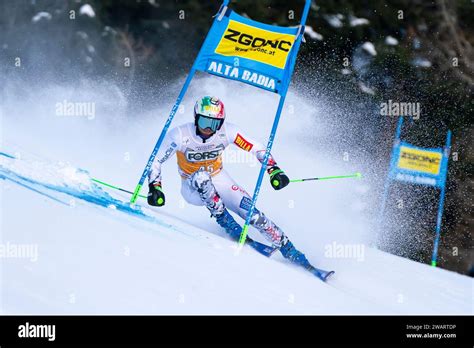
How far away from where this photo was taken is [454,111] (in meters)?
7.28

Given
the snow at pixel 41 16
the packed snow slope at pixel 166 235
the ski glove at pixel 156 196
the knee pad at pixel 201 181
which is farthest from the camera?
the snow at pixel 41 16

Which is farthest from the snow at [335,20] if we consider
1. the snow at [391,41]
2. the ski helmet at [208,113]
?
the ski helmet at [208,113]

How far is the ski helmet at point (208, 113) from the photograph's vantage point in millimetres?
3877

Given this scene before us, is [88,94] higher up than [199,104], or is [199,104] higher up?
[88,94]

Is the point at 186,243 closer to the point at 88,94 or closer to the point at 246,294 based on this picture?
the point at 246,294

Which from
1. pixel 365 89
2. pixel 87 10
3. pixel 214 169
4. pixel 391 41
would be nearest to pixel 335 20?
pixel 391 41

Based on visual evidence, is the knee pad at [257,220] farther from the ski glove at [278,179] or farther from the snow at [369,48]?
the snow at [369,48]

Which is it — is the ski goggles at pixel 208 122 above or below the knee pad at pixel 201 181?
above

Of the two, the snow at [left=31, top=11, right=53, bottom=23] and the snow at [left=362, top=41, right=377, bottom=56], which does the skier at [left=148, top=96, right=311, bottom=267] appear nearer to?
the snow at [left=362, top=41, right=377, bottom=56]

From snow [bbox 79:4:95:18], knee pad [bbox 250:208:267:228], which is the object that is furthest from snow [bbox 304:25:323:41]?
knee pad [bbox 250:208:267:228]

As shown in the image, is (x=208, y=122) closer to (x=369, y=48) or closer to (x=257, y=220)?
(x=257, y=220)

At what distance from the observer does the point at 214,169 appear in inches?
164
